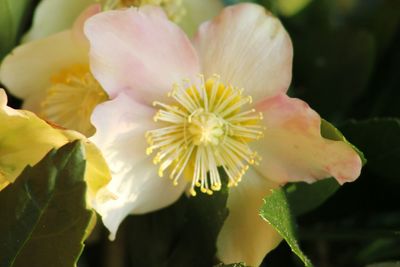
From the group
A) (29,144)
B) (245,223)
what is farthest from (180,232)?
(29,144)

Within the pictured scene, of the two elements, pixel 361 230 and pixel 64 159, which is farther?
pixel 361 230

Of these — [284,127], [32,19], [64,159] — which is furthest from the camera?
[32,19]

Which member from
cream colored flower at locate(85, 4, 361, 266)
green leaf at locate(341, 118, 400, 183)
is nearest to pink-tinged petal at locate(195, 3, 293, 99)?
cream colored flower at locate(85, 4, 361, 266)

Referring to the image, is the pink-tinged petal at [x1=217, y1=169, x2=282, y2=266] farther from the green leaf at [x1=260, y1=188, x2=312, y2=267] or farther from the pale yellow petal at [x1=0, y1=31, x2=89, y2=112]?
the pale yellow petal at [x1=0, y1=31, x2=89, y2=112]

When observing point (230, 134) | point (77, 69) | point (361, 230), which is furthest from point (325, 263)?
point (77, 69)

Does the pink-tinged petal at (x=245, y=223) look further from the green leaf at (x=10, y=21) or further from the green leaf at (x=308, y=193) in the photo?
the green leaf at (x=10, y=21)

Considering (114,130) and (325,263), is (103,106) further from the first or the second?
(325,263)

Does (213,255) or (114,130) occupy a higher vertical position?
(114,130)
